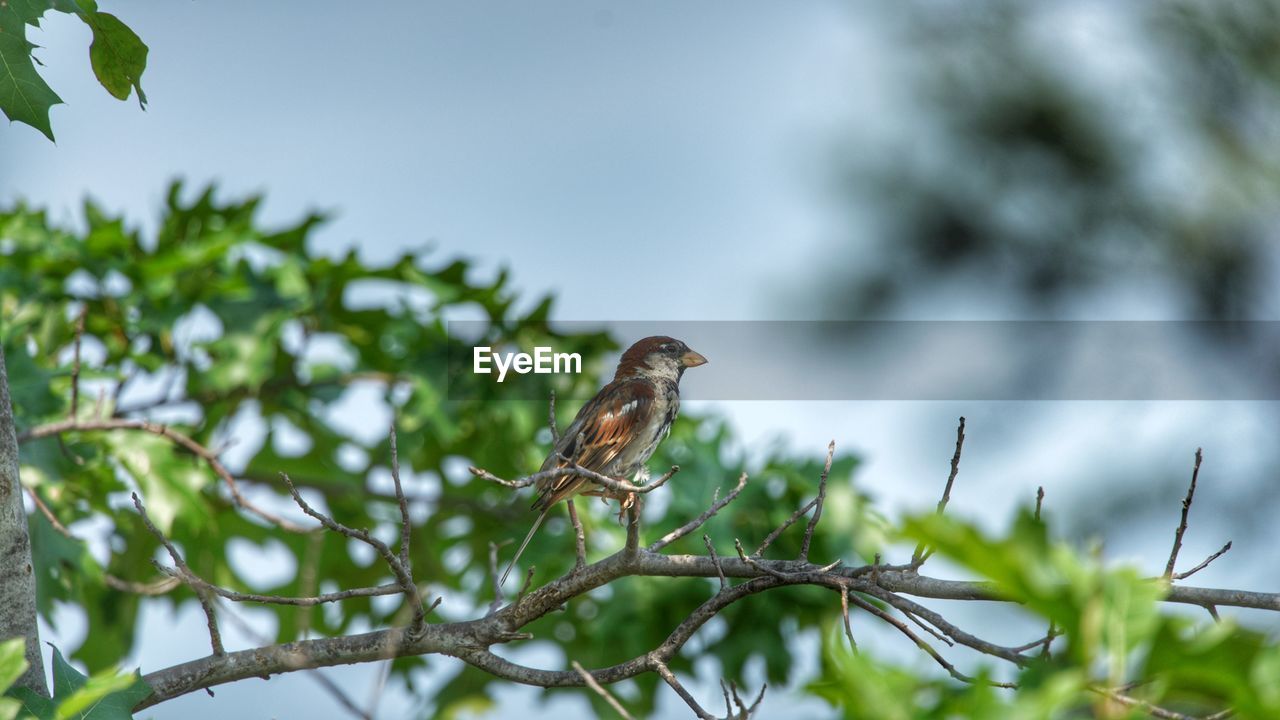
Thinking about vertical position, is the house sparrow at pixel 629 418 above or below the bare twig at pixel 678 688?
above

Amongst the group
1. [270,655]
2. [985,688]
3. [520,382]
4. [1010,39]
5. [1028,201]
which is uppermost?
[1010,39]

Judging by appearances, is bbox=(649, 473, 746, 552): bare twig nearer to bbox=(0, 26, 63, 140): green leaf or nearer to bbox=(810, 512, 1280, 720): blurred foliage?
bbox=(810, 512, 1280, 720): blurred foliage

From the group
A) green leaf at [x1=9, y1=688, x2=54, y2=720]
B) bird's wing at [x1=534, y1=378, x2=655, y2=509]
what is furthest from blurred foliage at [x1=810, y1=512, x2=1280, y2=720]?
bird's wing at [x1=534, y1=378, x2=655, y2=509]

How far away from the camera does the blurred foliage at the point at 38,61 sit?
248 centimetres

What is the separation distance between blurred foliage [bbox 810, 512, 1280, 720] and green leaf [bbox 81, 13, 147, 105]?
7.06ft

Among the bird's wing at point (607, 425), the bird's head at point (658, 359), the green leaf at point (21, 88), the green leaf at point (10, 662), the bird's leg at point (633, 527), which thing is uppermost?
the green leaf at point (21, 88)

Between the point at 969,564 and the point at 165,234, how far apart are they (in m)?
4.84

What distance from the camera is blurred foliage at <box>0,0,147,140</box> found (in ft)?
8.15

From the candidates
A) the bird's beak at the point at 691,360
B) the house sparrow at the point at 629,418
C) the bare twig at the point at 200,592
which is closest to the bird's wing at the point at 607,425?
the house sparrow at the point at 629,418

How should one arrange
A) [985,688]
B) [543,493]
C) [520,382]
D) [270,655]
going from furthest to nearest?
[520,382]
[543,493]
[270,655]
[985,688]

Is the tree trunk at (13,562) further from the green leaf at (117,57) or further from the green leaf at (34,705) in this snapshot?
the green leaf at (117,57)

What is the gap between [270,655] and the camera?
2660 mm

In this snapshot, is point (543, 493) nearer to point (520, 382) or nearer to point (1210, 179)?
point (520, 382)

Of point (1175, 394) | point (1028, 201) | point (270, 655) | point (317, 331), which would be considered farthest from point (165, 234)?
point (1175, 394)
